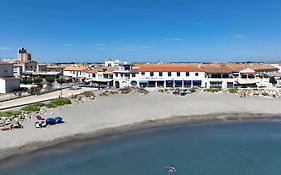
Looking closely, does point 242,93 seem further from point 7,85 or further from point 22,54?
point 22,54

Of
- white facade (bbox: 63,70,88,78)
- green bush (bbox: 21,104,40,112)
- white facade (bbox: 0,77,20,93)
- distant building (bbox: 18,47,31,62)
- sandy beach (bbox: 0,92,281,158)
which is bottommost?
sandy beach (bbox: 0,92,281,158)

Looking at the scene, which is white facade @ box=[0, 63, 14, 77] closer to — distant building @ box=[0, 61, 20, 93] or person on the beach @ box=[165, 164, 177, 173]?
distant building @ box=[0, 61, 20, 93]

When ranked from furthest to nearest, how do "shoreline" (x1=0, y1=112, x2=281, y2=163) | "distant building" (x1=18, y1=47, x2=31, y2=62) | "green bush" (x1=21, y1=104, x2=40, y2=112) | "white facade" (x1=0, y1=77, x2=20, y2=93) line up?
1. "distant building" (x1=18, y1=47, x2=31, y2=62)
2. "white facade" (x1=0, y1=77, x2=20, y2=93)
3. "green bush" (x1=21, y1=104, x2=40, y2=112)
4. "shoreline" (x1=0, y1=112, x2=281, y2=163)

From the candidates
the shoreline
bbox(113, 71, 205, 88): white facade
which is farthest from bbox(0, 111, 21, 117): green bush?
bbox(113, 71, 205, 88): white facade

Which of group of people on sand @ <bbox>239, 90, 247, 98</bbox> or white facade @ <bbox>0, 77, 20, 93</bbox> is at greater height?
white facade @ <bbox>0, 77, 20, 93</bbox>

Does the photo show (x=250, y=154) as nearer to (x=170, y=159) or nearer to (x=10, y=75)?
(x=170, y=159)

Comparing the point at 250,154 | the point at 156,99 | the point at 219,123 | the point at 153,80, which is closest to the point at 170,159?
the point at 250,154

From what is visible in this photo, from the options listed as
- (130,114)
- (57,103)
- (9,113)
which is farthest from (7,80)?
(130,114)
